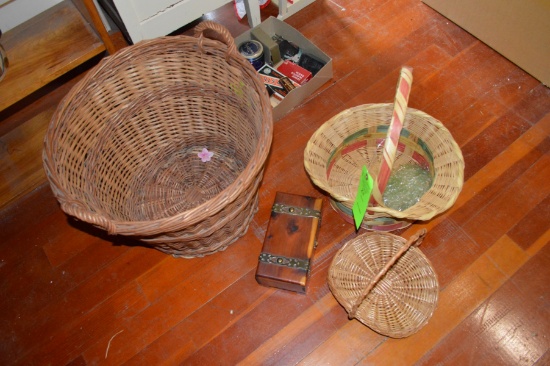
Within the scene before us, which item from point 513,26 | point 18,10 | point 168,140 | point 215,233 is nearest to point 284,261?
point 215,233

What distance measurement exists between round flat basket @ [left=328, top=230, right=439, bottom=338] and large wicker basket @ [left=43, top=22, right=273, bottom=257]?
29 centimetres

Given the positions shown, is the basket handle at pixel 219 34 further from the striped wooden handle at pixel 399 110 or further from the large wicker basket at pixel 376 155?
the striped wooden handle at pixel 399 110

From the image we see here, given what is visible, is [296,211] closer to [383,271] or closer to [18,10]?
[383,271]

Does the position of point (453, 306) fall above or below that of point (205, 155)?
below

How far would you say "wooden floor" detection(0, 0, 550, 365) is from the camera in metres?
1.09

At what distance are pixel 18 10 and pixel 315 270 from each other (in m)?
1.20

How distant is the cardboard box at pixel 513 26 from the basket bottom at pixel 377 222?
68 centimetres

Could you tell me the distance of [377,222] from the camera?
1124 mm

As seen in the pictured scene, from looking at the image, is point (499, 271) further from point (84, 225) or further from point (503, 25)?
point (84, 225)

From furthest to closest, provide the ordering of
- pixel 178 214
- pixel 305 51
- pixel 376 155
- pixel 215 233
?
pixel 305 51, pixel 376 155, pixel 215 233, pixel 178 214

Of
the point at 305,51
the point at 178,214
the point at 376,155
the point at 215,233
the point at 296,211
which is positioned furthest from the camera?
the point at 305,51

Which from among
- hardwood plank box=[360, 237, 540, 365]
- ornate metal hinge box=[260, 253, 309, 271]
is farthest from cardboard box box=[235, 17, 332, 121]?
hardwood plank box=[360, 237, 540, 365]

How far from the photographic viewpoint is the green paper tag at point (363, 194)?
0.88 metres

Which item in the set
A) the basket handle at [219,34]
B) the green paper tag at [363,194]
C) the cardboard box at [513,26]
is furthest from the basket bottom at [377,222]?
the cardboard box at [513,26]
